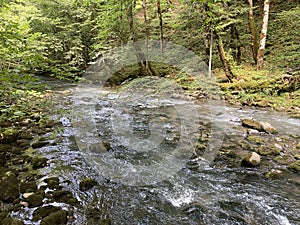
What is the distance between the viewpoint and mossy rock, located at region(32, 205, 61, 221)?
2865mm

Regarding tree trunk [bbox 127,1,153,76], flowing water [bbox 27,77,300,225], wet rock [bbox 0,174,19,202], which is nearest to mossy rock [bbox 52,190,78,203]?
flowing water [bbox 27,77,300,225]

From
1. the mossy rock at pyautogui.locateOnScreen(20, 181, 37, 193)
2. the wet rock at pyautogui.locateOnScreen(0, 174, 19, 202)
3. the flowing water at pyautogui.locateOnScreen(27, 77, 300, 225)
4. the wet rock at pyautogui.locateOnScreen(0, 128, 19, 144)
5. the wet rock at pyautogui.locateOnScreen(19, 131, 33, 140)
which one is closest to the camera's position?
the flowing water at pyautogui.locateOnScreen(27, 77, 300, 225)

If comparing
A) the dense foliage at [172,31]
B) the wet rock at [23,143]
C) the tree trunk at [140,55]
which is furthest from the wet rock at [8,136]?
the tree trunk at [140,55]

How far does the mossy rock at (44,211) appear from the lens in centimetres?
287

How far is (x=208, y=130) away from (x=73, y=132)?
12.9 feet

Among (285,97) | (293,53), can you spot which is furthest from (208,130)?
(293,53)

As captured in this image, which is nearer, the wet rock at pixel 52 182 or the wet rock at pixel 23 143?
the wet rock at pixel 52 182

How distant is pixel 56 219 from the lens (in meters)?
2.80

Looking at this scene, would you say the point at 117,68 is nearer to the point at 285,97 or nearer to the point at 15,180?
the point at 285,97

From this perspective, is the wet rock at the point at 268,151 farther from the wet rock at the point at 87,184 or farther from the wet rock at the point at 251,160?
the wet rock at the point at 87,184

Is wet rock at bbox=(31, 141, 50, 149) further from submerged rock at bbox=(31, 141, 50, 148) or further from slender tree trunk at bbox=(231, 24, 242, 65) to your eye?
slender tree trunk at bbox=(231, 24, 242, 65)

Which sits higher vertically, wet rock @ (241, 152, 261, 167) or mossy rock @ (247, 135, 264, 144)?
wet rock @ (241, 152, 261, 167)

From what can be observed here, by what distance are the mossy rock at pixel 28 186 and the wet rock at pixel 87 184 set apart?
0.70 metres

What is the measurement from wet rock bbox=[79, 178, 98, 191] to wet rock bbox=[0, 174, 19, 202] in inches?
36.9
